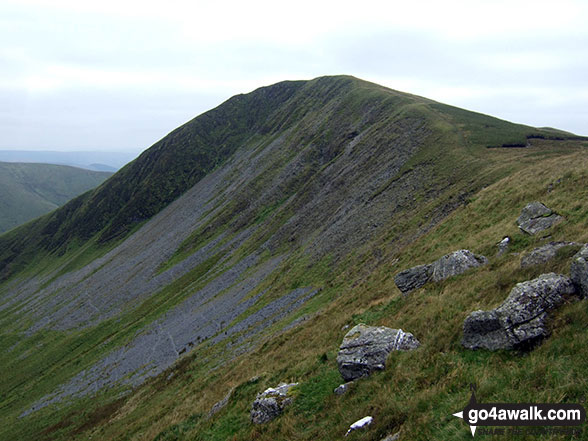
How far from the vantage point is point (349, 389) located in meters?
12.7

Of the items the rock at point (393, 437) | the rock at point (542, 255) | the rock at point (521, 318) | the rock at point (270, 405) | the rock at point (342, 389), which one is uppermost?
the rock at point (542, 255)

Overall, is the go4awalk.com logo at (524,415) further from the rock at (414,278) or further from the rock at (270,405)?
the rock at (414,278)

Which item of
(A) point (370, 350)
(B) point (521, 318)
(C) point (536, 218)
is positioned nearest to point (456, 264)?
(C) point (536, 218)

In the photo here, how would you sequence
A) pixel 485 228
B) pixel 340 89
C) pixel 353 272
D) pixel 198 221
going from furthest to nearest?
pixel 340 89, pixel 198 221, pixel 353 272, pixel 485 228

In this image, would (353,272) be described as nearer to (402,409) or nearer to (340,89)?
(402,409)

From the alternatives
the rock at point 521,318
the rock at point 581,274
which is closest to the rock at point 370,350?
the rock at point 521,318

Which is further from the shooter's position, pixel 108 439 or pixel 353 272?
pixel 353 272

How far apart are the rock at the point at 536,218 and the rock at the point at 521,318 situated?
420 inches

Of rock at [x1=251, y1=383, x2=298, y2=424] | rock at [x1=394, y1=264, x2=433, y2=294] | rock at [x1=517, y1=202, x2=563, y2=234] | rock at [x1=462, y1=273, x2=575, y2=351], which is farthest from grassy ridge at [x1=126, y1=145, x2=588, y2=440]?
rock at [x1=394, y1=264, x2=433, y2=294]

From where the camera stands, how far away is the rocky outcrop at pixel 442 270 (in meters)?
18.7

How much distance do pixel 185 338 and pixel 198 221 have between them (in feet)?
192

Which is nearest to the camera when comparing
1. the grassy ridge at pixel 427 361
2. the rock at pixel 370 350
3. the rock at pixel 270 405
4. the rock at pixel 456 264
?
the grassy ridge at pixel 427 361

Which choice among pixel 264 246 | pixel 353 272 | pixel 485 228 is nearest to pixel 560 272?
pixel 485 228

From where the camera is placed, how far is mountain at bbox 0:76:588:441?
11.5 m
